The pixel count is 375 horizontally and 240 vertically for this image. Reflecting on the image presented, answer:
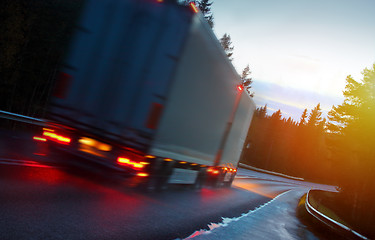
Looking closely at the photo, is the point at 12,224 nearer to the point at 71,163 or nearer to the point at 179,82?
the point at 71,163

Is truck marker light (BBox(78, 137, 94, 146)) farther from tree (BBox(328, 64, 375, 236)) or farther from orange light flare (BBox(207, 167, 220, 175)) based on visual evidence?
tree (BBox(328, 64, 375, 236))

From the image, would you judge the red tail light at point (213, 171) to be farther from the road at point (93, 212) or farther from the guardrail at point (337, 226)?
the guardrail at point (337, 226)

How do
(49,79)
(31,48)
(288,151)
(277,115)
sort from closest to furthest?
(31,48)
(49,79)
(288,151)
(277,115)

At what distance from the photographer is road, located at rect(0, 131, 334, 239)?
4.48 metres

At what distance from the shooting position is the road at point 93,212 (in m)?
4.48

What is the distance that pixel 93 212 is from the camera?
18.5 feet

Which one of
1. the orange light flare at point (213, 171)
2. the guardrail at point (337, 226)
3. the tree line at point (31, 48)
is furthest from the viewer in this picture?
the tree line at point (31, 48)

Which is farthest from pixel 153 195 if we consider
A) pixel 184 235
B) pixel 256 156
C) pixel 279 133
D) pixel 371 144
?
pixel 279 133

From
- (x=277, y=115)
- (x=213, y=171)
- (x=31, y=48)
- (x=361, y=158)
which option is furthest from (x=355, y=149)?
(x=277, y=115)

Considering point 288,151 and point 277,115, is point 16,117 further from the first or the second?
point 277,115

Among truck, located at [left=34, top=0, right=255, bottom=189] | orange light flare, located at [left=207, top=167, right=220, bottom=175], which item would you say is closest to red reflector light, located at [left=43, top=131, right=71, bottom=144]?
truck, located at [left=34, top=0, right=255, bottom=189]

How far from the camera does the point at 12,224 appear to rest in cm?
408

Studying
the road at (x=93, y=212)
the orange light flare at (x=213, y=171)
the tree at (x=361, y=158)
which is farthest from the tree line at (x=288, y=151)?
the road at (x=93, y=212)

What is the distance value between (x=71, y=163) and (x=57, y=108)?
1.38 meters
